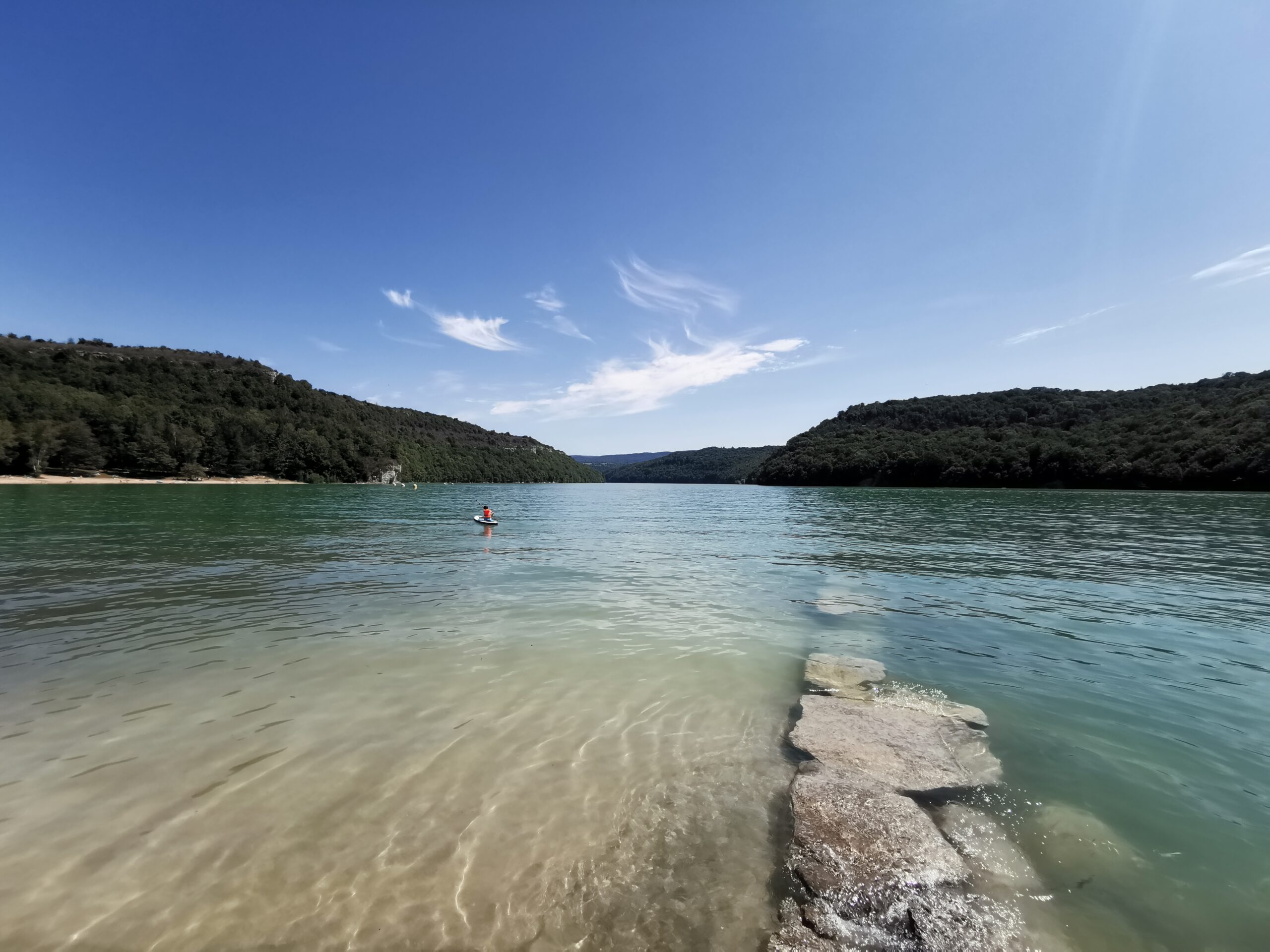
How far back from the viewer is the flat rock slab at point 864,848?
13.7ft

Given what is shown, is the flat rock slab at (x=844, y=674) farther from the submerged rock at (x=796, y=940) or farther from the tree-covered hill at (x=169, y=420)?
the tree-covered hill at (x=169, y=420)

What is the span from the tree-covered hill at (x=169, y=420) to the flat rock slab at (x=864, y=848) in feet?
416

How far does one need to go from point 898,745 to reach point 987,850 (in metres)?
1.93

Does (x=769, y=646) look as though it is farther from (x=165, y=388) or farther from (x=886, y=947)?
(x=165, y=388)

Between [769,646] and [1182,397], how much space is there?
159 m

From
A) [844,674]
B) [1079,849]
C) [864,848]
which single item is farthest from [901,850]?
[844,674]

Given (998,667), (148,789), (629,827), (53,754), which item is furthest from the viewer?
(998,667)

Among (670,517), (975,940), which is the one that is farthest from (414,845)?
(670,517)

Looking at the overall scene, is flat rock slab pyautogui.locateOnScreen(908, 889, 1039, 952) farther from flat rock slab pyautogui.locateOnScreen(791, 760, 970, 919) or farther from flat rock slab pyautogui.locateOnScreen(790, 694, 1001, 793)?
flat rock slab pyautogui.locateOnScreen(790, 694, 1001, 793)

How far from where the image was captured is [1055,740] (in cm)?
693

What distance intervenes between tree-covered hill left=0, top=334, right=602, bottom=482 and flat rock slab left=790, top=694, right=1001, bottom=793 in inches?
4970

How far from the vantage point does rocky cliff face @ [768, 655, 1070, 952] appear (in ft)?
12.3

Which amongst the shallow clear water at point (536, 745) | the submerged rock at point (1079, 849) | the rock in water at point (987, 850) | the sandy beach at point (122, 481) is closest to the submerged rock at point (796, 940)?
the shallow clear water at point (536, 745)

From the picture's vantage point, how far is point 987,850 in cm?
473
